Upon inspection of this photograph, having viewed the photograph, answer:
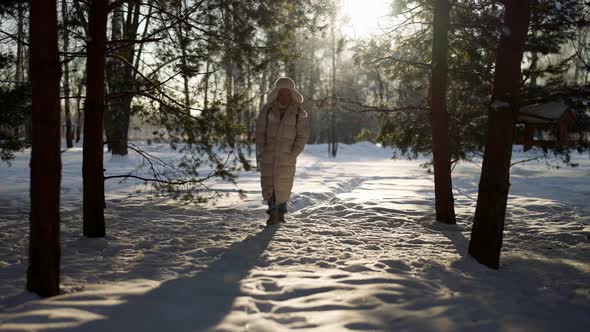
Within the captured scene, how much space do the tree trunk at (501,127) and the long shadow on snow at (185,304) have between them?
2463mm

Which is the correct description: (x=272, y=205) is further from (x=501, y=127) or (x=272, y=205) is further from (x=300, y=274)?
(x=501, y=127)

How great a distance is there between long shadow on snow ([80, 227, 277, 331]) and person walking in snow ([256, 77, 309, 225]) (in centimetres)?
207

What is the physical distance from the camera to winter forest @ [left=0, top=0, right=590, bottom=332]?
2.82 meters

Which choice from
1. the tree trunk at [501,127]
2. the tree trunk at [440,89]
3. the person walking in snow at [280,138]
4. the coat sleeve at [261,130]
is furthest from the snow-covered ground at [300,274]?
the coat sleeve at [261,130]

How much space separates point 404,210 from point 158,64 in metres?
4.84

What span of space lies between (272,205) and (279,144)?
0.92 meters

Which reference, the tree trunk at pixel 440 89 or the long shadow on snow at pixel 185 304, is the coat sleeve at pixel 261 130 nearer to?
the long shadow on snow at pixel 185 304

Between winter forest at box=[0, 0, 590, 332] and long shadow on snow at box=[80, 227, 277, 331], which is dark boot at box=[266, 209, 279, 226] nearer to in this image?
winter forest at box=[0, 0, 590, 332]

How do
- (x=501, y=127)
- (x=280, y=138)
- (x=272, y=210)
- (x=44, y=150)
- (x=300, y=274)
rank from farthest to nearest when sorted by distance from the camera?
(x=272, y=210), (x=280, y=138), (x=501, y=127), (x=300, y=274), (x=44, y=150)

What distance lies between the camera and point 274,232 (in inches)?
215

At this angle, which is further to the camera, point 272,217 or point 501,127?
point 272,217

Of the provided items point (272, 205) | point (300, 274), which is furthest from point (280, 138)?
point (300, 274)

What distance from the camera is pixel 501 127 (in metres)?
3.99

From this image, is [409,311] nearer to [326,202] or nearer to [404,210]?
[404,210]
